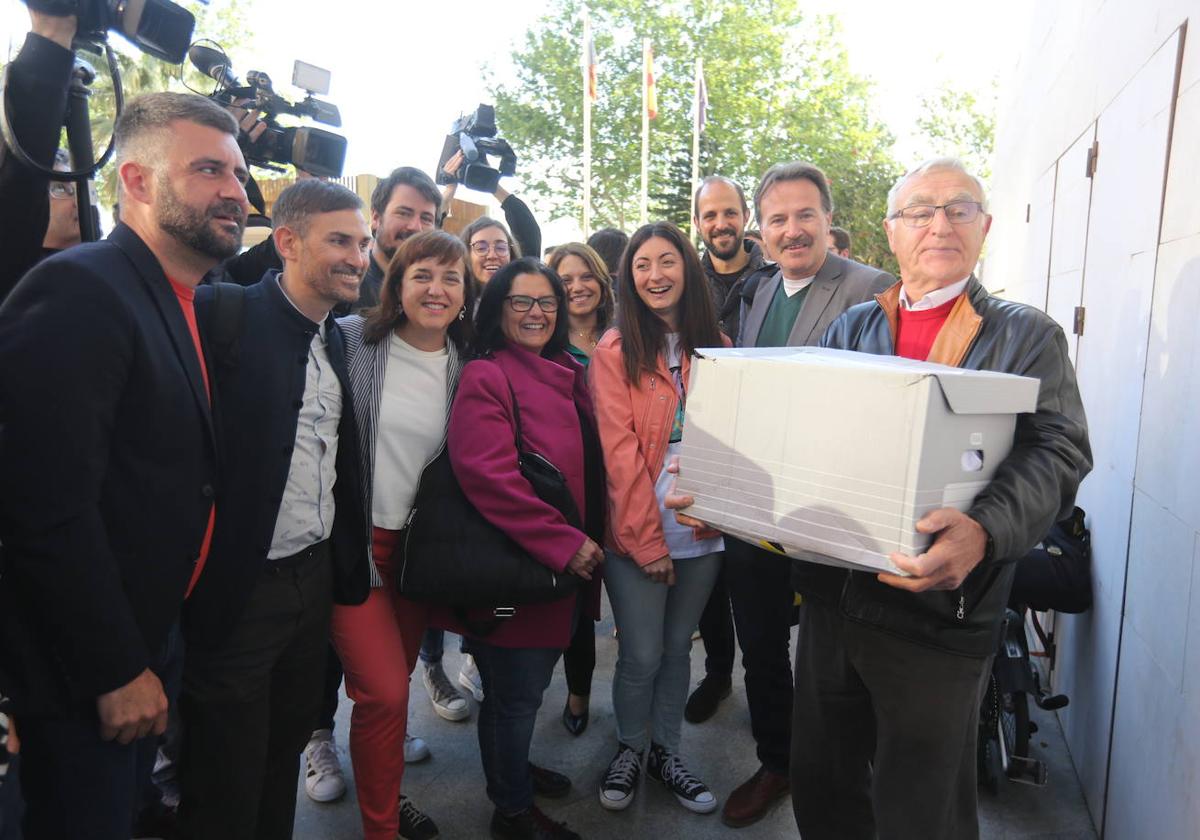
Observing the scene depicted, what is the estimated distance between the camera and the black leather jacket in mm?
1593

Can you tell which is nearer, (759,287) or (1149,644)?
(1149,644)

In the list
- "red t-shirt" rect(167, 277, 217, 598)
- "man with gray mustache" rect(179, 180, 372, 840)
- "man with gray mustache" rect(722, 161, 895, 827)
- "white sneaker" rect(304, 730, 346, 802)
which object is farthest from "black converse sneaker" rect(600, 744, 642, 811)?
"red t-shirt" rect(167, 277, 217, 598)

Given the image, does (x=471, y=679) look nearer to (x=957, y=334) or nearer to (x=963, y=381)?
(x=957, y=334)

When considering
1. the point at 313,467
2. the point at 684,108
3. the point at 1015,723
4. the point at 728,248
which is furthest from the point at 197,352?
the point at 684,108

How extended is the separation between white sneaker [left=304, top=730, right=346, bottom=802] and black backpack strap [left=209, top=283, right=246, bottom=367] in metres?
1.62

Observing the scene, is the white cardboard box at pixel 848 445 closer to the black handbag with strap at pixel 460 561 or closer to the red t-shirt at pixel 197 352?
the black handbag with strap at pixel 460 561

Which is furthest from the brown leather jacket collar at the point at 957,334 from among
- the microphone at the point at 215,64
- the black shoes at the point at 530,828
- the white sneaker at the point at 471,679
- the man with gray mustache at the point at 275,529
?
the microphone at the point at 215,64

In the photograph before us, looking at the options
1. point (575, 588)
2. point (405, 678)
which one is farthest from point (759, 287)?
point (405, 678)

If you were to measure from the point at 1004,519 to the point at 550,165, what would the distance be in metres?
26.7

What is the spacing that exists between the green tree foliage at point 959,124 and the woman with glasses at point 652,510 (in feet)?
109

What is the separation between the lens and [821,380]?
1624mm

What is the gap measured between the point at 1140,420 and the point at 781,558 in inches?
48.6

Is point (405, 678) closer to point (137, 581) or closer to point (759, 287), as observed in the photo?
point (137, 581)

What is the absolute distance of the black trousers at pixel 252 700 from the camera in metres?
1.97
